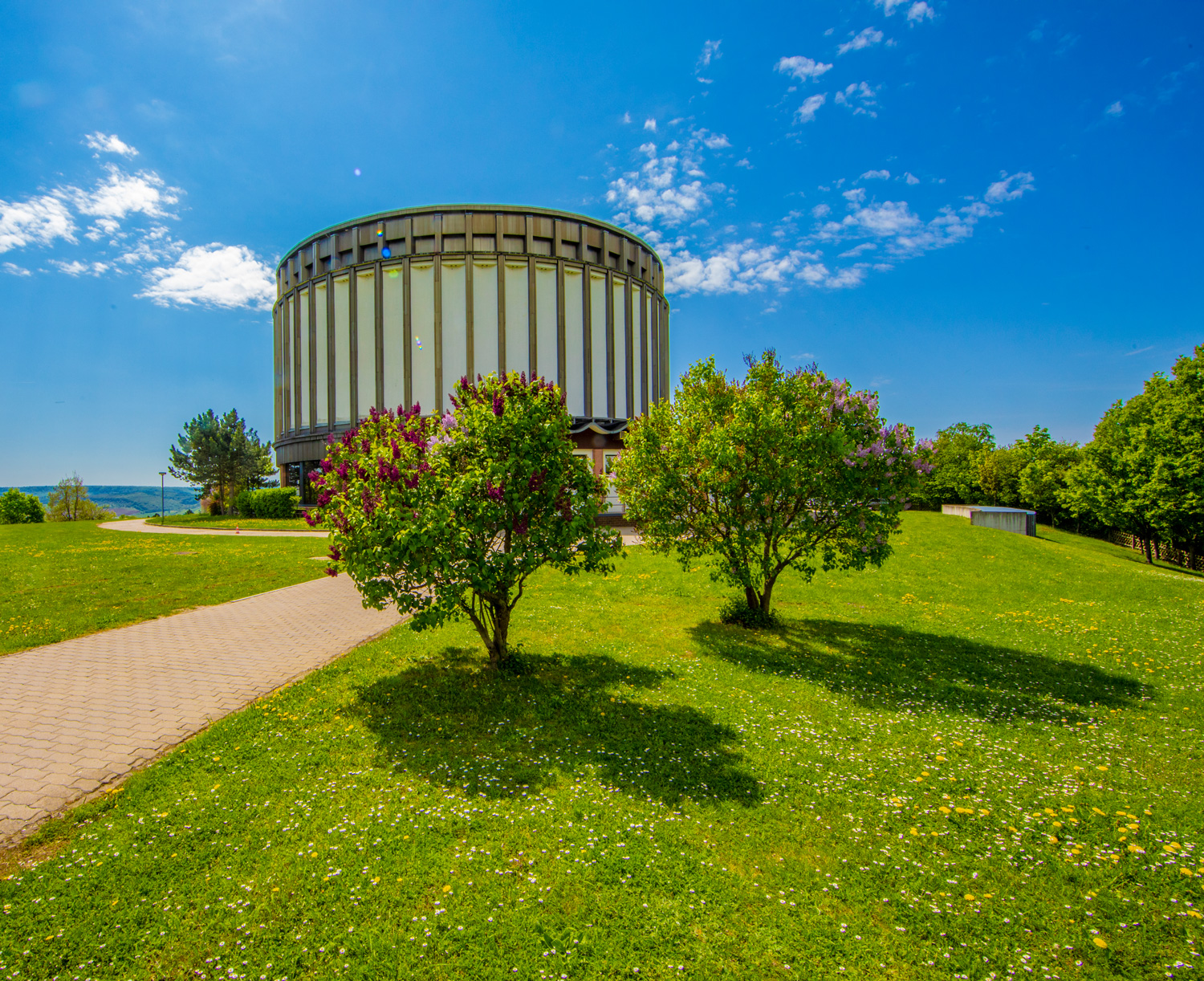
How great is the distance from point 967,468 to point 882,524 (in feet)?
196

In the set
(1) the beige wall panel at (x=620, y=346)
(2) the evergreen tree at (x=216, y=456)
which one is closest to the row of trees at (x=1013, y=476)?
(1) the beige wall panel at (x=620, y=346)

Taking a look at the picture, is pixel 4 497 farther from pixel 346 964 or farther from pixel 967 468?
pixel 967 468

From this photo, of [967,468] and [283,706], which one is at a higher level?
[967,468]

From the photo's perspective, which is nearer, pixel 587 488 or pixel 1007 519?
pixel 587 488

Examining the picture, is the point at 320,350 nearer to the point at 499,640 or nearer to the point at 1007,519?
the point at 499,640

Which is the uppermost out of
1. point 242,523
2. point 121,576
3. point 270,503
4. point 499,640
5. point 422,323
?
point 422,323

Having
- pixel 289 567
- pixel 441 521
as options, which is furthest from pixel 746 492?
pixel 289 567

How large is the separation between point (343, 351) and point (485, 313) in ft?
41.1

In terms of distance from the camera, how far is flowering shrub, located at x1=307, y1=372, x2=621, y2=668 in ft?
24.3

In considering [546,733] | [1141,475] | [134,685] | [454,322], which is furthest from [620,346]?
[546,733]

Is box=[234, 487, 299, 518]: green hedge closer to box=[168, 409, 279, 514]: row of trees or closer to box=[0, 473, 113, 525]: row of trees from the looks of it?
box=[168, 409, 279, 514]: row of trees

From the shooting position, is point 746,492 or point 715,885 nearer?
point 715,885

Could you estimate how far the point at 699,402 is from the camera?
11.7m

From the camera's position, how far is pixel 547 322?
47031mm
